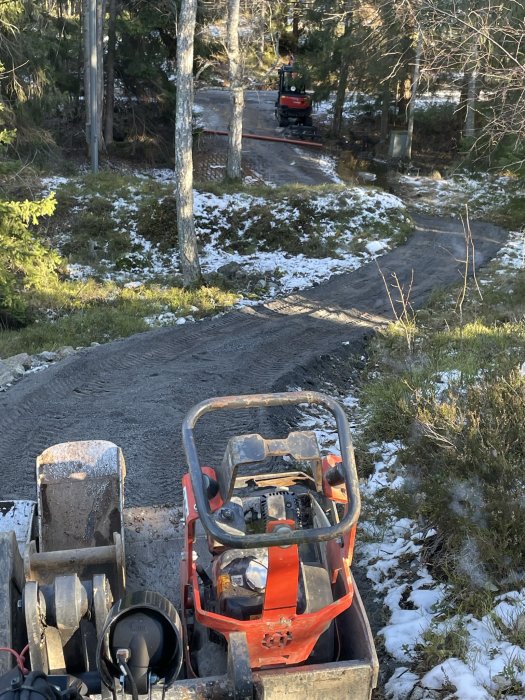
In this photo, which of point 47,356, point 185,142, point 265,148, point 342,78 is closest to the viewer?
point 47,356

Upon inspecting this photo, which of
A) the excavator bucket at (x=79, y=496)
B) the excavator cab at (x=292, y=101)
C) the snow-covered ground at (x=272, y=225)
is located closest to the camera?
the excavator bucket at (x=79, y=496)

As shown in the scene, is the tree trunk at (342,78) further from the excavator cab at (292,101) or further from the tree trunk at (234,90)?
the tree trunk at (234,90)

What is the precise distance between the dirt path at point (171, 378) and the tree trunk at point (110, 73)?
14.9m

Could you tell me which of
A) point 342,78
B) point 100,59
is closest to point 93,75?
point 100,59

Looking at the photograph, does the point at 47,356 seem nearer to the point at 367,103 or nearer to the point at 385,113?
the point at 385,113

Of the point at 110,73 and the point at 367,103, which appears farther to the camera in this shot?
the point at 367,103

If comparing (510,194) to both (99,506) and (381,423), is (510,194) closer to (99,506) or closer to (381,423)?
(381,423)

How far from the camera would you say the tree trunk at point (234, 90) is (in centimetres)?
1691

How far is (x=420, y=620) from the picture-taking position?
452 cm

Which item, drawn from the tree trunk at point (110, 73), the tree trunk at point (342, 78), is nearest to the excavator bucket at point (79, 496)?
the tree trunk at point (342, 78)

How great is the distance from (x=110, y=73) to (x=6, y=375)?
62.2 ft

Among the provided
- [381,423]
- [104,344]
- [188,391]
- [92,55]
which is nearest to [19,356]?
[104,344]

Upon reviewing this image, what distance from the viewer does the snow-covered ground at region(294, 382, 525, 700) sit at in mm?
3811

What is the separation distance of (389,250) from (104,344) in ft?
27.4
